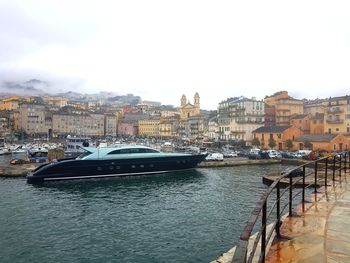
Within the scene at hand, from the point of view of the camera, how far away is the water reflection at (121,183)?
29.9 m

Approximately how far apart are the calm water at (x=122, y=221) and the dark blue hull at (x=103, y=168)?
8.32 feet

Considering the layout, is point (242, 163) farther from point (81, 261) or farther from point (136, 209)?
point (81, 261)

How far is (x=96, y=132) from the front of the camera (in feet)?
470

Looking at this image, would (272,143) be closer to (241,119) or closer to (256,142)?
(256,142)

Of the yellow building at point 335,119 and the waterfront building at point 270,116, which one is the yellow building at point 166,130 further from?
the yellow building at point 335,119

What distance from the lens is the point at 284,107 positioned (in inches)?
3816

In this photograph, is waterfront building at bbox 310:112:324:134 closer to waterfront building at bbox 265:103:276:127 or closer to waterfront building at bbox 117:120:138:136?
waterfront building at bbox 265:103:276:127

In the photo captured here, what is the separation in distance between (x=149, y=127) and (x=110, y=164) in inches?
4181

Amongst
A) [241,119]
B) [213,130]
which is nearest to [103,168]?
[241,119]

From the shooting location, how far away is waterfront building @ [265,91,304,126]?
94.8m

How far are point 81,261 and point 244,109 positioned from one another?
81.4m

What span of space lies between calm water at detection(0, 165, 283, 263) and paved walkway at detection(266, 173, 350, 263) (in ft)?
21.9

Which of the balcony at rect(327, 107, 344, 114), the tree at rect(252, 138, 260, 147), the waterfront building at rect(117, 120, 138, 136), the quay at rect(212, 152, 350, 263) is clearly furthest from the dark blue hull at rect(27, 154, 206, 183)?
the waterfront building at rect(117, 120, 138, 136)

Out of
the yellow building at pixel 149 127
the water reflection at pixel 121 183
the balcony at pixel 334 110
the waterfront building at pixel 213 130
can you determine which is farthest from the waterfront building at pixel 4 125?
the balcony at pixel 334 110
